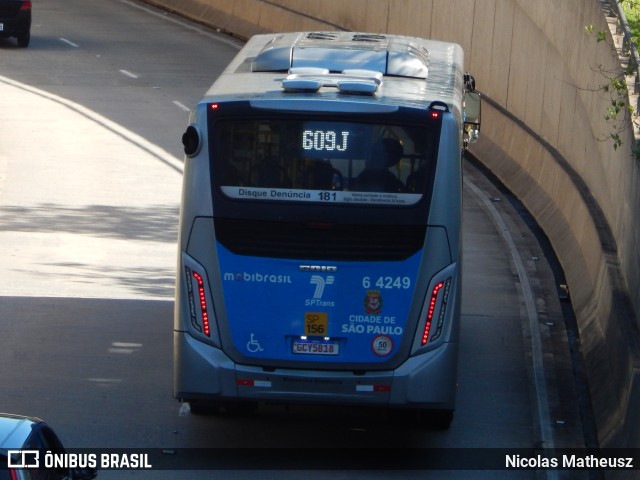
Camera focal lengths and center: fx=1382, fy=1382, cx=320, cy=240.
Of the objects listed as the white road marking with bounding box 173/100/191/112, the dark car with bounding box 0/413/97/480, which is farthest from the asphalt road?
the dark car with bounding box 0/413/97/480

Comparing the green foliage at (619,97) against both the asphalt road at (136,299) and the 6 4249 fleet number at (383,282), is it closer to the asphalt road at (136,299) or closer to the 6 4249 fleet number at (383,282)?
the asphalt road at (136,299)

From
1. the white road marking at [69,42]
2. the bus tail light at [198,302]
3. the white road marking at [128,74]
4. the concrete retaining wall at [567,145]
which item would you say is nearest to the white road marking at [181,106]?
the white road marking at [128,74]

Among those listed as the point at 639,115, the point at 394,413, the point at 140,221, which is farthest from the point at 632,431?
the point at 140,221

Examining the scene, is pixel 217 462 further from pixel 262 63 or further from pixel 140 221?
pixel 140 221

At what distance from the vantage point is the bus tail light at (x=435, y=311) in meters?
11.3

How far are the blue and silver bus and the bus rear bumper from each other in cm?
1

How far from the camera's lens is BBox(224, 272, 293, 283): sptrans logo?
36.9ft

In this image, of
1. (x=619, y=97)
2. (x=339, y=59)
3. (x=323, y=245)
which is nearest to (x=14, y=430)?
(x=323, y=245)

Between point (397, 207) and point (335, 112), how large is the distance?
0.92 m

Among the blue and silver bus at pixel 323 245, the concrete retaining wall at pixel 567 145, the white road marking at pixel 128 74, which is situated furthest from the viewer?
the white road marking at pixel 128 74

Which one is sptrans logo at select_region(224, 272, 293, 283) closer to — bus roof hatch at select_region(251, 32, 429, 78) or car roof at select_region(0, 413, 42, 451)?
bus roof hatch at select_region(251, 32, 429, 78)

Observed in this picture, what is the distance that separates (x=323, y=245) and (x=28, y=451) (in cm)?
405

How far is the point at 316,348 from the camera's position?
1126 cm

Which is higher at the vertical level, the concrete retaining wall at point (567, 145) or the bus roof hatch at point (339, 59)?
the bus roof hatch at point (339, 59)
